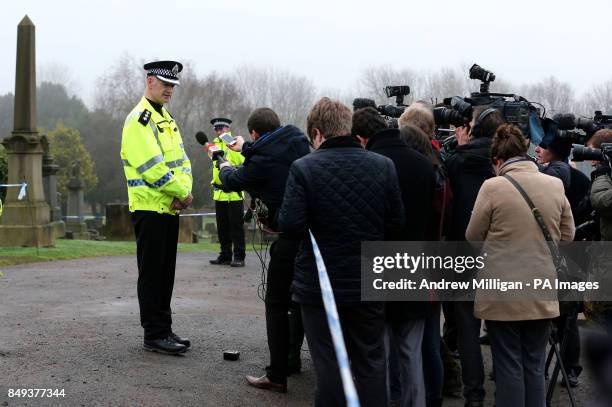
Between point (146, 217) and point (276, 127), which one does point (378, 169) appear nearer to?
point (276, 127)

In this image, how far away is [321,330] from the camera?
4820 millimetres

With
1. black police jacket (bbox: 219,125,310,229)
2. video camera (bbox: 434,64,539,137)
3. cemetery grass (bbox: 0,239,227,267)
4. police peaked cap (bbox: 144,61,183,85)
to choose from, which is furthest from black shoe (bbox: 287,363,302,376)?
cemetery grass (bbox: 0,239,227,267)

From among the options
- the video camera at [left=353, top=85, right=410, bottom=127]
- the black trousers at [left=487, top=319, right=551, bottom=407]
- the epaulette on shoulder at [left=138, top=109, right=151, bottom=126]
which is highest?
the video camera at [left=353, top=85, right=410, bottom=127]

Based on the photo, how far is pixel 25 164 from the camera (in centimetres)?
1605

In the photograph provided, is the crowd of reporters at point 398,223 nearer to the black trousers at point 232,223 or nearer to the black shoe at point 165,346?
the black shoe at point 165,346

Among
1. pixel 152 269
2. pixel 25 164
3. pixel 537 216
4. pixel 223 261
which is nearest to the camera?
pixel 537 216

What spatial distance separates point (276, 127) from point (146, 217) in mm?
1363

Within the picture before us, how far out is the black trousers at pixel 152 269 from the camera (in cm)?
684

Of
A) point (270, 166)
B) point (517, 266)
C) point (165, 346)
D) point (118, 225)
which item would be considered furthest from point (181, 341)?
point (118, 225)

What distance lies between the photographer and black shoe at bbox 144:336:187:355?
6.80m

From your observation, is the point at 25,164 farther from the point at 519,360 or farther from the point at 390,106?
the point at 519,360

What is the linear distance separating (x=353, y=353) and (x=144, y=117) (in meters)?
2.98

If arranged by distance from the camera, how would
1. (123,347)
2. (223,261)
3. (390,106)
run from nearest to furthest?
(123,347) → (390,106) → (223,261)

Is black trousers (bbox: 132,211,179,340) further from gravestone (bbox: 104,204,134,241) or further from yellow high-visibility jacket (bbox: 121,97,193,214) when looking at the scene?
gravestone (bbox: 104,204,134,241)
